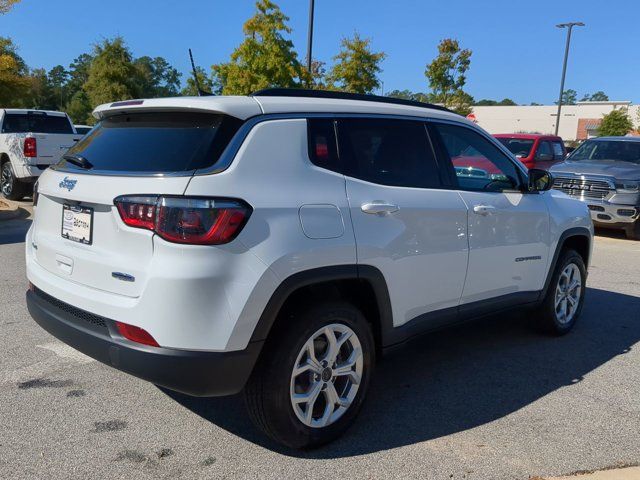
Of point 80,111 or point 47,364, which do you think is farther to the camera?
point 80,111

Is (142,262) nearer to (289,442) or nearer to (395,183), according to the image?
(289,442)

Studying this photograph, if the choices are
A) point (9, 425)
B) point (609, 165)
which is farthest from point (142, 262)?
point (609, 165)

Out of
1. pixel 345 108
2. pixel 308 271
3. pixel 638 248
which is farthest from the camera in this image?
pixel 638 248

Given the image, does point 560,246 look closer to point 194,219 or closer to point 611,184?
point 194,219

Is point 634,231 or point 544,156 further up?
point 544,156

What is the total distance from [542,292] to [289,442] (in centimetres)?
277

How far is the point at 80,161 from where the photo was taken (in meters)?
3.36

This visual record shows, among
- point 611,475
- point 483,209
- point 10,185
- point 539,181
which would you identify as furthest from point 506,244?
point 10,185

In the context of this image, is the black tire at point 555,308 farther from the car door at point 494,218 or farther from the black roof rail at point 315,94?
the black roof rail at point 315,94

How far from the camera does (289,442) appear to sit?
315 centimetres

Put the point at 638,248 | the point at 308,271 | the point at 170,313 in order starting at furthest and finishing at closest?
the point at 638,248, the point at 308,271, the point at 170,313

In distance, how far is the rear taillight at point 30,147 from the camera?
38.7 ft

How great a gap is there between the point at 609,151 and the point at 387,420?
1111 centimetres

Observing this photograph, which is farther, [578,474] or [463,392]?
[463,392]
